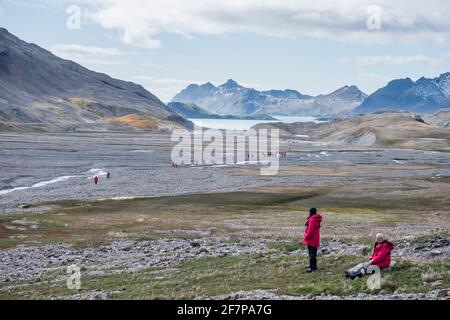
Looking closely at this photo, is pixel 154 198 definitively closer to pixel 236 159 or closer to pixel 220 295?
pixel 220 295

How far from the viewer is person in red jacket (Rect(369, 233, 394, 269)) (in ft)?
74.1

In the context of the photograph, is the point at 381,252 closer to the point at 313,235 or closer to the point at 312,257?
the point at 313,235

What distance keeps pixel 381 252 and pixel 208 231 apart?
25.8 m

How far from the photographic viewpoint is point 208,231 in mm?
47531

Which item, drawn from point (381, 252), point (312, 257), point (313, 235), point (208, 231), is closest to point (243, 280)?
point (312, 257)

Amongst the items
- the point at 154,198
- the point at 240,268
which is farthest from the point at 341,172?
the point at 240,268

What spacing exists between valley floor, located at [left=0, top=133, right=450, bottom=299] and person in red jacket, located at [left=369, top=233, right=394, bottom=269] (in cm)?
48

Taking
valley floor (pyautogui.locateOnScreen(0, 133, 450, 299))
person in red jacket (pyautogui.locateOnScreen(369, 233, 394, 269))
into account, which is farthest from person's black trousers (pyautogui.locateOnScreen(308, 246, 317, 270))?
person in red jacket (pyautogui.locateOnScreen(369, 233, 394, 269))

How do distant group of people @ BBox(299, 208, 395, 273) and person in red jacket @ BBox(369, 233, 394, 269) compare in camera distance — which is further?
distant group of people @ BBox(299, 208, 395, 273)

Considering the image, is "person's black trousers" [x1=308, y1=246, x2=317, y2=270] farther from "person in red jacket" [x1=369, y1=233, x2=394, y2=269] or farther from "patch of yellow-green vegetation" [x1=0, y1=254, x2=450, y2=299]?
"person in red jacket" [x1=369, y1=233, x2=394, y2=269]

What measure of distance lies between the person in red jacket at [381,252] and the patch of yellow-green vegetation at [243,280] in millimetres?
366

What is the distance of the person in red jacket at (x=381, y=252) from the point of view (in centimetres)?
2259

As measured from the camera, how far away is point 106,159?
5556 inches
